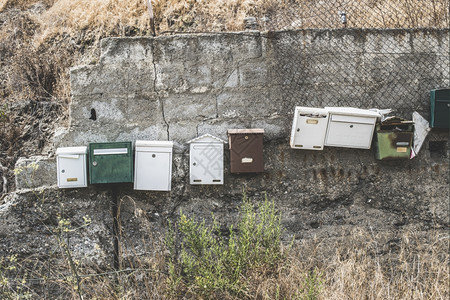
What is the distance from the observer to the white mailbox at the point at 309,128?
420 centimetres

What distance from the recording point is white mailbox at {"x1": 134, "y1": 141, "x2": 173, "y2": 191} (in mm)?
4102

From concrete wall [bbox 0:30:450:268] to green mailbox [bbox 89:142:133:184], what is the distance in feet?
0.66

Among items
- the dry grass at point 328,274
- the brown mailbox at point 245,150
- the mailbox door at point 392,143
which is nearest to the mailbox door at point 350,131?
the mailbox door at point 392,143

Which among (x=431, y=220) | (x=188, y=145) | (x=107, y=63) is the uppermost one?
(x=107, y=63)

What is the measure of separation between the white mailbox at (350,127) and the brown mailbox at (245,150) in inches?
24.2

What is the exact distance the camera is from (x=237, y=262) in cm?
377

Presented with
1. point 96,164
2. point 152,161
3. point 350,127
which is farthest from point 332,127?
point 96,164

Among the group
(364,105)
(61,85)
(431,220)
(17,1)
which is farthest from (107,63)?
(17,1)

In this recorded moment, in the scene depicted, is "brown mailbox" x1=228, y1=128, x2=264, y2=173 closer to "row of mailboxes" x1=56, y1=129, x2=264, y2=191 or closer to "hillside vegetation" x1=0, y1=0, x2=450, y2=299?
"row of mailboxes" x1=56, y1=129, x2=264, y2=191

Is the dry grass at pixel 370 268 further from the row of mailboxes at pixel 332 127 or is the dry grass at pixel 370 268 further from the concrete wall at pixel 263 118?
the row of mailboxes at pixel 332 127

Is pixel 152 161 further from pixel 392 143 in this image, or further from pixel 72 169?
pixel 392 143

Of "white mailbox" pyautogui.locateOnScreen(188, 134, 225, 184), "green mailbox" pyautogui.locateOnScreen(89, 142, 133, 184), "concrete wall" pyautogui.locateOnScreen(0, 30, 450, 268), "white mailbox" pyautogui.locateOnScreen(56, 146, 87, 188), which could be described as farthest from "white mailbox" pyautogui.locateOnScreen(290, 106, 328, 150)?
"white mailbox" pyautogui.locateOnScreen(56, 146, 87, 188)

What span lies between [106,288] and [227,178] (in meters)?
1.36

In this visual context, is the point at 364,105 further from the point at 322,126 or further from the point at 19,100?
the point at 19,100
